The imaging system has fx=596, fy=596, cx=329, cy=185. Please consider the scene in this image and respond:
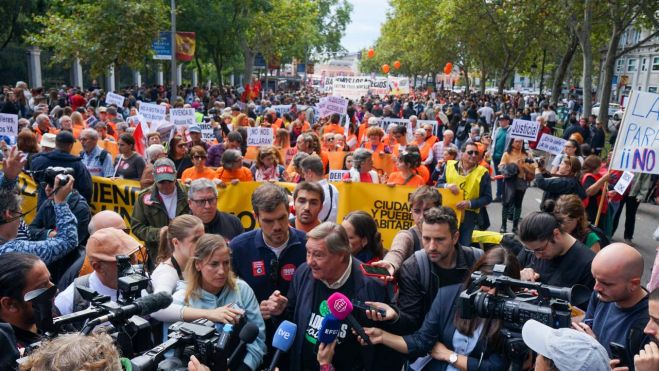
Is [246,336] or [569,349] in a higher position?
[569,349]

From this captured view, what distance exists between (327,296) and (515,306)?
1.21 metres

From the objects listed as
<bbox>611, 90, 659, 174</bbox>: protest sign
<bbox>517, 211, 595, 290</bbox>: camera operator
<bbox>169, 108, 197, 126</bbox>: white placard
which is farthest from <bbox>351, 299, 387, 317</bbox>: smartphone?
<bbox>169, 108, 197, 126</bbox>: white placard

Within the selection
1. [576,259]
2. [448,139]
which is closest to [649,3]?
[448,139]

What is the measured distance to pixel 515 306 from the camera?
2.81m

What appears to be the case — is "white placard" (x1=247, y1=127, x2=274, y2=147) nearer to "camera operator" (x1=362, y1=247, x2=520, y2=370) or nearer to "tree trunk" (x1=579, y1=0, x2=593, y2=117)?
"camera operator" (x1=362, y1=247, x2=520, y2=370)

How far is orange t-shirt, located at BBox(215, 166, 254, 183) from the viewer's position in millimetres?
7191

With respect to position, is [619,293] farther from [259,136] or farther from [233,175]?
[259,136]

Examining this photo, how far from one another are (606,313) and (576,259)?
858 mm

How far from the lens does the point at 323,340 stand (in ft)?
10.4

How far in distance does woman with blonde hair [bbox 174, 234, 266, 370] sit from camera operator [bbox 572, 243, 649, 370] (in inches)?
72.0

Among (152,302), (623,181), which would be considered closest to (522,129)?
(623,181)

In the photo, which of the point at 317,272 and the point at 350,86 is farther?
the point at 350,86

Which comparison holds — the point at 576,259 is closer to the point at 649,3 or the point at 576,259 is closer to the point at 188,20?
the point at 649,3

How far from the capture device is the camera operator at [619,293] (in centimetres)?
336
